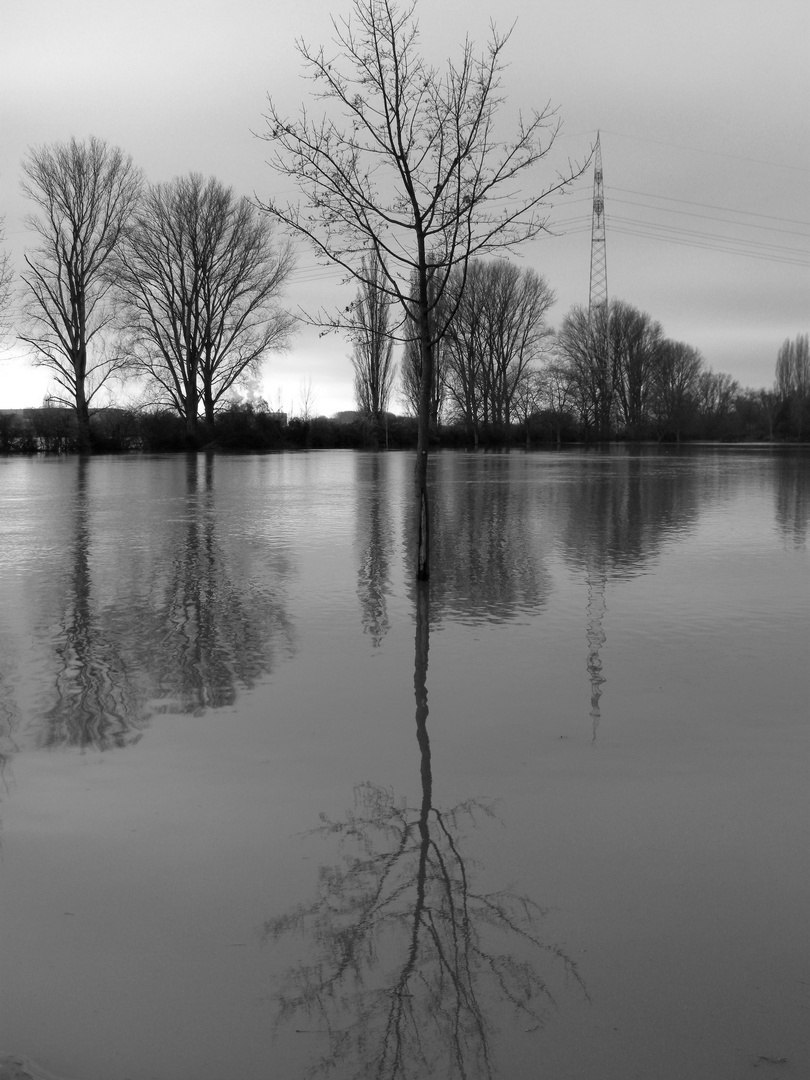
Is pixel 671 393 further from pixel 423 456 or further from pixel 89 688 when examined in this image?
pixel 89 688

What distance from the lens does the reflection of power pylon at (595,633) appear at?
5.04 m

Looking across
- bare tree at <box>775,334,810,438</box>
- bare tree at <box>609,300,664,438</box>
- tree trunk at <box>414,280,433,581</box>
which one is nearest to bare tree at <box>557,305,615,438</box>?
bare tree at <box>609,300,664,438</box>

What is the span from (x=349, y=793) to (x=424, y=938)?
110 centimetres

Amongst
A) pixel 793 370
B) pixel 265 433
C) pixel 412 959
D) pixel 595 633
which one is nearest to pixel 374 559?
pixel 595 633

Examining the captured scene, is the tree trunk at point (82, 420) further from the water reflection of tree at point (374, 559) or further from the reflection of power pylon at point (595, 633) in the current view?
the reflection of power pylon at point (595, 633)

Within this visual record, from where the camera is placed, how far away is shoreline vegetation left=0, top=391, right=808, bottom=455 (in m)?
49.7

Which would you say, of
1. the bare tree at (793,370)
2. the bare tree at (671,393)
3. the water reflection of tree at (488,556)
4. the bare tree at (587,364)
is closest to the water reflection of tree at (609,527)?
the water reflection of tree at (488,556)

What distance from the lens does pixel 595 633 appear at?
648 cm

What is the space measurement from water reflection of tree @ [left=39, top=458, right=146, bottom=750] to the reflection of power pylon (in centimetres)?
231

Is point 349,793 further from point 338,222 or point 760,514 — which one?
point 760,514

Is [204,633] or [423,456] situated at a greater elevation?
[423,456]

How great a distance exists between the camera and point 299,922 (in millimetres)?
2824

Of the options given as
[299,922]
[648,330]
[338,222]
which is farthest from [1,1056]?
[648,330]

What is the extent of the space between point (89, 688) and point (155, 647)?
101 centimetres
